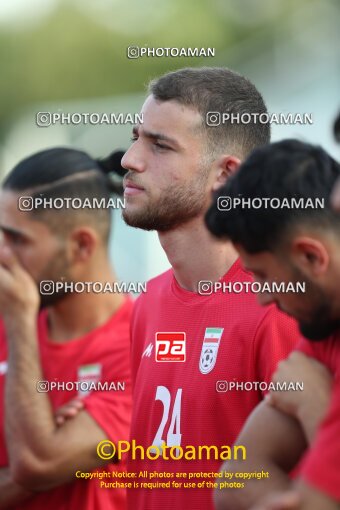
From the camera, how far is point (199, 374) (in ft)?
7.04

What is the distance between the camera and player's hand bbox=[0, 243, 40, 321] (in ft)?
8.34

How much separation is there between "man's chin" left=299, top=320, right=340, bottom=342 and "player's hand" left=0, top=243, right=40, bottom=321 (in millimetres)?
1082

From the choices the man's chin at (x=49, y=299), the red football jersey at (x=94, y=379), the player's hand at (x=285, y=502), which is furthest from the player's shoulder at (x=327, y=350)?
the man's chin at (x=49, y=299)

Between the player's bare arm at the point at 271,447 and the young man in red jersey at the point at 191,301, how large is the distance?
33 cm

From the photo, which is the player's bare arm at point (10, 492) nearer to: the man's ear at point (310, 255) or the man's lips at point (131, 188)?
the man's lips at point (131, 188)

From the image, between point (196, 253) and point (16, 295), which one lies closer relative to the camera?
point (196, 253)

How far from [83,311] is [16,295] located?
24 cm

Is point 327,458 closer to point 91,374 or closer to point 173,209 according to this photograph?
point 173,209

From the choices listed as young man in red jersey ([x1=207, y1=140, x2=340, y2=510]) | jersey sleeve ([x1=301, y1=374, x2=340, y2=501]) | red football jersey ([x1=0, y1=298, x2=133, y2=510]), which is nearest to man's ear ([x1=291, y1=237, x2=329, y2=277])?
young man in red jersey ([x1=207, y1=140, x2=340, y2=510])

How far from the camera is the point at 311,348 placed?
1691mm

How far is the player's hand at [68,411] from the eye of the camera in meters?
2.46

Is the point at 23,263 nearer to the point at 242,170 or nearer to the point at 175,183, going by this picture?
the point at 175,183

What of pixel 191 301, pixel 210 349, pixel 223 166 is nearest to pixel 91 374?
pixel 191 301

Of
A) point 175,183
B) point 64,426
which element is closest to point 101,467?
point 64,426
